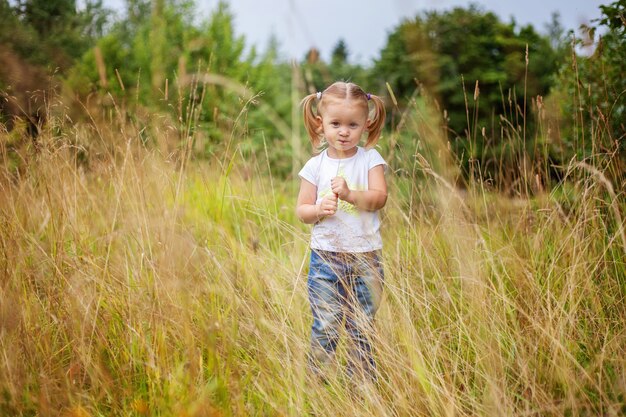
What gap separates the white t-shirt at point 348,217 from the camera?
2.21 meters

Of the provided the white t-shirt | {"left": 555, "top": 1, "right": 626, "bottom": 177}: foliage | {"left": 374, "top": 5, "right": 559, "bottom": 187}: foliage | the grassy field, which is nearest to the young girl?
the white t-shirt

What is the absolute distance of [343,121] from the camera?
2.19 metres

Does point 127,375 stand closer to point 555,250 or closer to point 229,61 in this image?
point 555,250

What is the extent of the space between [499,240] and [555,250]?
386mm

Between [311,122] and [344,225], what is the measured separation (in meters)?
0.54

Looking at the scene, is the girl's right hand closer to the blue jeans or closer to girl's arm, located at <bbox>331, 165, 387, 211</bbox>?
girl's arm, located at <bbox>331, 165, 387, 211</bbox>

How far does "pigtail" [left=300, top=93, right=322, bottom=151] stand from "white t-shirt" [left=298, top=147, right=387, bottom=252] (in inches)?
7.7

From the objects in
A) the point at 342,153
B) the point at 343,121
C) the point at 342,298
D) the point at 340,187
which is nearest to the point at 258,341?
the point at 342,298

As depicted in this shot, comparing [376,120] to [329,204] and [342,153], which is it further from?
[329,204]

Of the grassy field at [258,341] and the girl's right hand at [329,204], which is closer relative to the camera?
the grassy field at [258,341]

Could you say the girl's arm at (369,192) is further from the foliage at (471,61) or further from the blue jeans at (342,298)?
the foliage at (471,61)

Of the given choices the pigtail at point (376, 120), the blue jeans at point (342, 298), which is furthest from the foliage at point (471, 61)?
the blue jeans at point (342, 298)

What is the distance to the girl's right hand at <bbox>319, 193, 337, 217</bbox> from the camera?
2082 mm

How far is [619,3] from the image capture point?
304 cm
